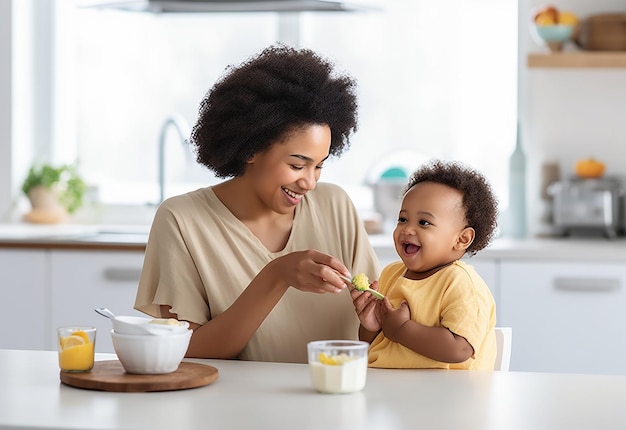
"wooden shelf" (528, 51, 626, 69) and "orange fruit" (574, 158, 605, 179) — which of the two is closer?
"wooden shelf" (528, 51, 626, 69)

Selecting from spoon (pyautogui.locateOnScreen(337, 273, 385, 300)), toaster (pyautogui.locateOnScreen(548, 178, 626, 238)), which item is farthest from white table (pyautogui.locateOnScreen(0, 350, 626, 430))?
toaster (pyautogui.locateOnScreen(548, 178, 626, 238))

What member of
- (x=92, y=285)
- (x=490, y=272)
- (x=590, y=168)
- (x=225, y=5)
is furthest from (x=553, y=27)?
(x=92, y=285)

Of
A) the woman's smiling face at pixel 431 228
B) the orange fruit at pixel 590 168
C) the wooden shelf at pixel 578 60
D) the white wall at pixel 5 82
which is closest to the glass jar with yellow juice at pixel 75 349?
the woman's smiling face at pixel 431 228

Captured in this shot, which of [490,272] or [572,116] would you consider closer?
[490,272]

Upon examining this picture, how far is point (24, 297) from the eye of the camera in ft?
11.9

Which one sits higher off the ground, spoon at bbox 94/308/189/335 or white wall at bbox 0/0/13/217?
white wall at bbox 0/0/13/217

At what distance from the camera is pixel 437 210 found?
80.4 inches

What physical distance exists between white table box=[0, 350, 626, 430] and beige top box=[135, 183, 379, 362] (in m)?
0.33

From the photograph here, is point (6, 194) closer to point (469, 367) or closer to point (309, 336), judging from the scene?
point (309, 336)

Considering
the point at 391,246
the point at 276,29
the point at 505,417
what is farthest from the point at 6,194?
the point at 505,417

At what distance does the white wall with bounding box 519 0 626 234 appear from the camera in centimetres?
391

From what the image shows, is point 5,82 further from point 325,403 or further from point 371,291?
point 325,403

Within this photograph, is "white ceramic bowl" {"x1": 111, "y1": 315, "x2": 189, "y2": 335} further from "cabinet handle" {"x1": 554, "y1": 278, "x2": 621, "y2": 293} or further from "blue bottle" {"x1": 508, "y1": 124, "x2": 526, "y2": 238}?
"blue bottle" {"x1": 508, "y1": 124, "x2": 526, "y2": 238}

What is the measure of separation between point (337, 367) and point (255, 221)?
28.1 inches
